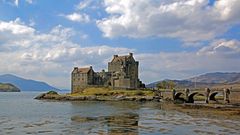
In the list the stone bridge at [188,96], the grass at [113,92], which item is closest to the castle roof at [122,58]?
the grass at [113,92]

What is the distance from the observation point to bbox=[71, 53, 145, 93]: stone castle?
16288cm

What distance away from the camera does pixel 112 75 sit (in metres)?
169

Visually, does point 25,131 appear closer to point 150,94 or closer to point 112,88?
point 150,94

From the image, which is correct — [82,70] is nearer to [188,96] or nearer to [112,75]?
Result: [112,75]

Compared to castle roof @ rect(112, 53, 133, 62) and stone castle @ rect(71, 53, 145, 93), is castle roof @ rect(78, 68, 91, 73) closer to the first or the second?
stone castle @ rect(71, 53, 145, 93)

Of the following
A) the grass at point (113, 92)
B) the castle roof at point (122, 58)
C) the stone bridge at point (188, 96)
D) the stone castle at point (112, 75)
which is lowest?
the stone bridge at point (188, 96)

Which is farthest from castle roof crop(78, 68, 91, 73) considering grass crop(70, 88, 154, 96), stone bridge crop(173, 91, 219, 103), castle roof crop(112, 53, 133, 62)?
stone bridge crop(173, 91, 219, 103)

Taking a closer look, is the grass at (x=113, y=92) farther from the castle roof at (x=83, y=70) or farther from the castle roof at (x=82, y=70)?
the castle roof at (x=82, y=70)

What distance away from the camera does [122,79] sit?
158500 mm

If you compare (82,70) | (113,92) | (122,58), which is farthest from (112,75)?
(113,92)

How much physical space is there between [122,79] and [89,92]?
16.9 meters

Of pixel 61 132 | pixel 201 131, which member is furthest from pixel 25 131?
pixel 201 131

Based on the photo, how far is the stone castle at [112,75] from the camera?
534 feet

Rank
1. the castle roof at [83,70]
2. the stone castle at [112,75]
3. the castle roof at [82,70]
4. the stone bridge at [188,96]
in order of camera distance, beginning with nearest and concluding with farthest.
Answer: the stone bridge at [188,96], the stone castle at [112,75], the castle roof at [83,70], the castle roof at [82,70]
